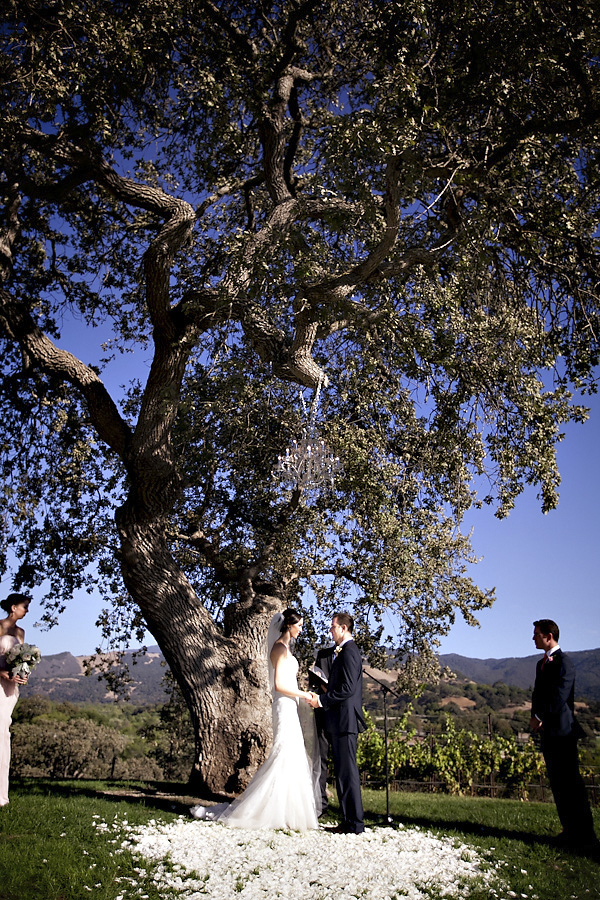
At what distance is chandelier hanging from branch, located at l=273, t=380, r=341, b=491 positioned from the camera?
9.41 meters

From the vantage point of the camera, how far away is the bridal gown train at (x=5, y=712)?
6.57 m

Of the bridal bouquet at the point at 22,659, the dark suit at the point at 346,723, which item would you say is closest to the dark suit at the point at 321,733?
the dark suit at the point at 346,723

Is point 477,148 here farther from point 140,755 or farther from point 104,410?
point 140,755

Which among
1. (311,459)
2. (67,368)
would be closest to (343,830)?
(311,459)

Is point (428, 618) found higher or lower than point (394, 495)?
lower

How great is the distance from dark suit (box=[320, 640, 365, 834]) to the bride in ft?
1.13

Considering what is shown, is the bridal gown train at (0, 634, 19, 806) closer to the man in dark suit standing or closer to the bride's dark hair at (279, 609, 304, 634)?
the bride's dark hair at (279, 609, 304, 634)

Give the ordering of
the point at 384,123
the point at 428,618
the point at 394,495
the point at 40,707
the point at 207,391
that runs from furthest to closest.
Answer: the point at 40,707 → the point at 428,618 → the point at 394,495 → the point at 207,391 → the point at 384,123

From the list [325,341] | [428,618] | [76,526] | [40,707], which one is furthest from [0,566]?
[40,707]

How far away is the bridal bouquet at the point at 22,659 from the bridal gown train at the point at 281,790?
243 centimetres

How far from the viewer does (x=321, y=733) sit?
7.85 meters

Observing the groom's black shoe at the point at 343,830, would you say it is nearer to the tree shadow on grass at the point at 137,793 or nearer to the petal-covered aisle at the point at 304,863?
the petal-covered aisle at the point at 304,863

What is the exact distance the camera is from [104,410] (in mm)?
9859

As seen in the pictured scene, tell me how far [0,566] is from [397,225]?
28.5 ft
